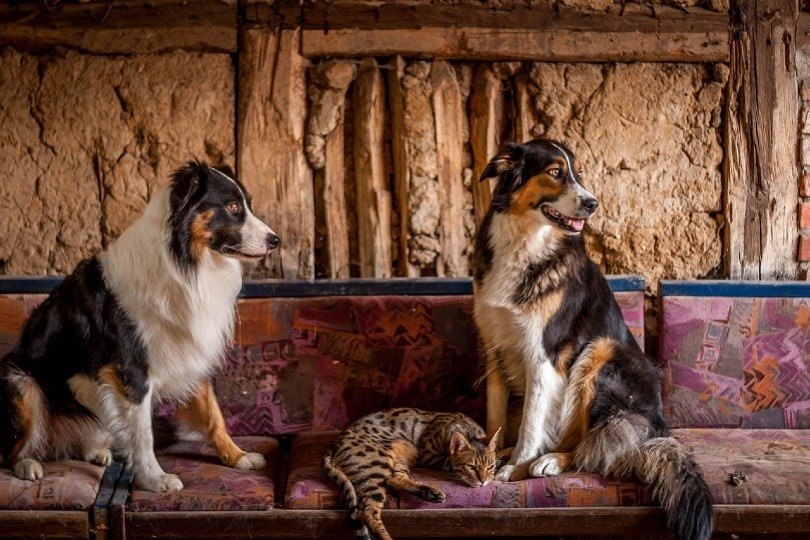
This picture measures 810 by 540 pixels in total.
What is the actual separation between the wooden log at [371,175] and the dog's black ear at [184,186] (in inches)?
39.9

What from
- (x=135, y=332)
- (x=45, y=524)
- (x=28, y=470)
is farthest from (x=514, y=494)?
(x=28, y=470)

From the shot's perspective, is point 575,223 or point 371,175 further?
point 371,175

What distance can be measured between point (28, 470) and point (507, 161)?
1864mm

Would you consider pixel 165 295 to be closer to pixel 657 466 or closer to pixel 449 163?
pixel 449 163

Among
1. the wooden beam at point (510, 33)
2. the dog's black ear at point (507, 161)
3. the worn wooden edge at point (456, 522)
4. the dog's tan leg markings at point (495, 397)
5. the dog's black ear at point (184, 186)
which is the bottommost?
the worn wooden edge at point (456, 522)

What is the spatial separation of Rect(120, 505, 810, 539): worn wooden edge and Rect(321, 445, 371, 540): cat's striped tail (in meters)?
0.03

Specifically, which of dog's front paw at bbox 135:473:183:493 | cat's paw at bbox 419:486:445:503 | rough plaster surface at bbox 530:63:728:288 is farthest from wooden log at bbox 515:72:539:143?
dog's front paw at bbox 135:473:183:493

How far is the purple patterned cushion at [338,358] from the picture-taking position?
3.72m

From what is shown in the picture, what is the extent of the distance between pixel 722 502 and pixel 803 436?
73cm

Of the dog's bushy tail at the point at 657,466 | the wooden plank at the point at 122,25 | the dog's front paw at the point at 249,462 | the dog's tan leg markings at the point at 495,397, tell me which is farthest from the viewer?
the wooden plank at the point at 122,25

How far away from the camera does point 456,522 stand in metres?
3.02

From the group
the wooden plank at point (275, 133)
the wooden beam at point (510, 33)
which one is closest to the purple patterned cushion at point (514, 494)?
the wooden plank at point (275, 133)

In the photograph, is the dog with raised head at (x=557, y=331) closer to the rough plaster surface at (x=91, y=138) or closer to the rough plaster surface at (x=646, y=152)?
the rough plaster surface at (x=646, y=152)

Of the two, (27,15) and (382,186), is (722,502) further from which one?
(27,15)
